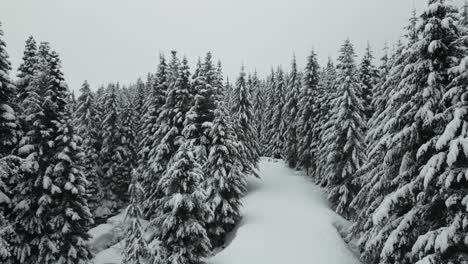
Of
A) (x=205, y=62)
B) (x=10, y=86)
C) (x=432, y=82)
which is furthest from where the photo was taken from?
(x=205, y=62)

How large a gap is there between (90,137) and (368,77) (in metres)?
33.6

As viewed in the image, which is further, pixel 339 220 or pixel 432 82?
pixel 339 220

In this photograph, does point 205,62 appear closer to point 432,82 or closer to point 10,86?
point 10,86

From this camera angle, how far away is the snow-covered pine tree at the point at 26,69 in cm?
2389

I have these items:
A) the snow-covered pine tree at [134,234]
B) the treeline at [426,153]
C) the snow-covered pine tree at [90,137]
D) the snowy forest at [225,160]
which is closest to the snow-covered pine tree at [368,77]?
the snowy forest at [225,160]

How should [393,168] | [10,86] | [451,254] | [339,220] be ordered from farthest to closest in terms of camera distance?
[339,220] < [10,86] < [393,168] < [451,254]

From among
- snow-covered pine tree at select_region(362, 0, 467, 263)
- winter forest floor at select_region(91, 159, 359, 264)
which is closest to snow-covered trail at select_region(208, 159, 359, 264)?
winter forest floor at select_region(91, 159, 359, 264)

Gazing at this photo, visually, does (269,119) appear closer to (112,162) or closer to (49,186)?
(112,162)

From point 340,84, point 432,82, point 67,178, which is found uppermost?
point 340,84

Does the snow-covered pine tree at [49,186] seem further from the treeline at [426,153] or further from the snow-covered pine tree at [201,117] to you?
the treeline at [426,153]

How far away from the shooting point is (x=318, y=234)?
25531mm

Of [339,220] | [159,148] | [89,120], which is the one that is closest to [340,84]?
[339,220]

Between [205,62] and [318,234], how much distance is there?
62.9 ft

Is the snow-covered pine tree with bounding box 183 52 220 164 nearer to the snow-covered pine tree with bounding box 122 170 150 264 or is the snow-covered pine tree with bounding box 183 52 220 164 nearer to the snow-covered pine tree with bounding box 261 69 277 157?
the snow-covered pine tree with bounding box 122 170 150 264
